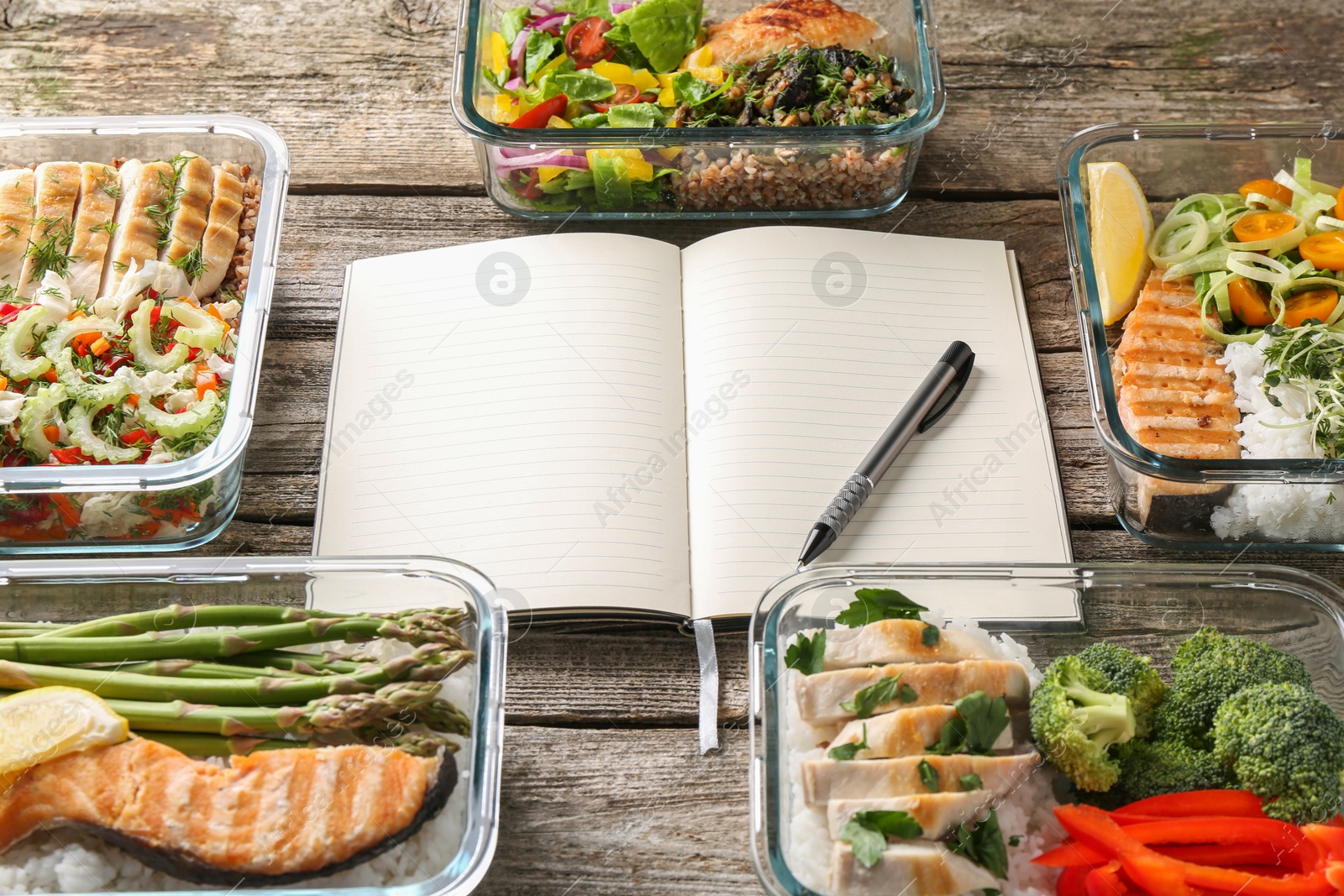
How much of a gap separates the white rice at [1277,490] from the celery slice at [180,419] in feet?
4.92

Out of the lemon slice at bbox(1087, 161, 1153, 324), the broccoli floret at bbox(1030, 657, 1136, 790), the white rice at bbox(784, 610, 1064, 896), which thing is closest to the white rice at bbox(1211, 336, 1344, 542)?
the lemon slice at bbox(1087, 161, 1153, 324)

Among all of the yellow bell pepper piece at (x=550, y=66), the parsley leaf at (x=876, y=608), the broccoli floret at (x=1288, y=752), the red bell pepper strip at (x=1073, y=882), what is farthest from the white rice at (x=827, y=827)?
the yellow bell pepper piece at (x=550, y=66)

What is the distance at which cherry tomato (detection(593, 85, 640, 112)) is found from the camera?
1.94 metres

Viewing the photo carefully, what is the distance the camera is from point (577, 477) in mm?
1648

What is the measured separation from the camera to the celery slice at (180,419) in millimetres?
1537

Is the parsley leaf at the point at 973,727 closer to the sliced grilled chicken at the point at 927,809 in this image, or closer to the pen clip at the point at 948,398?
the sliced grilled chicken at the point at 927,809

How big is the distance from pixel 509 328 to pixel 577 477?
0.33 metres

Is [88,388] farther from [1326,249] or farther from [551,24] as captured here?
[1326,249]

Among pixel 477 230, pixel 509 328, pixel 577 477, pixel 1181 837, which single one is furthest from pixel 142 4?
pixel 1181 837

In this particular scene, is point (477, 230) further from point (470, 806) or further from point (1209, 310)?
point (1209, 310)

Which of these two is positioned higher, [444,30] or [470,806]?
[444,30]

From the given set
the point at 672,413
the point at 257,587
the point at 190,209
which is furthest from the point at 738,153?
the point at 257,587

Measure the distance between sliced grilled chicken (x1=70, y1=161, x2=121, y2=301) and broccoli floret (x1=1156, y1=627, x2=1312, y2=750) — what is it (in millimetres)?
1695

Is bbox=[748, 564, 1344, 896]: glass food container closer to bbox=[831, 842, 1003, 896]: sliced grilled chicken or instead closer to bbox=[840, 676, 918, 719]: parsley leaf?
bbox=[840, 676, 918, 719]: parsley leaf
